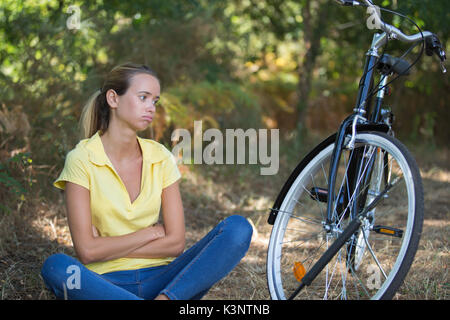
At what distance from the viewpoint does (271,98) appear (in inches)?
303

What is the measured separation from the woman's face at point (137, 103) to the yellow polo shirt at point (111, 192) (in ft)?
0.47

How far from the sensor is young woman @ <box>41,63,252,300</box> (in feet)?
6.41

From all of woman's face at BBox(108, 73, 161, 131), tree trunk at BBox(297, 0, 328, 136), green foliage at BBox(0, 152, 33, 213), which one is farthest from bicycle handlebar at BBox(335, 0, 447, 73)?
tree trunk at BBox(297, 0, 328, 136)

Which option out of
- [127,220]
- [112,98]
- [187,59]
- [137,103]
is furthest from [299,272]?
[187,59]

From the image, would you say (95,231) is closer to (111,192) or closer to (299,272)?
(111,192)

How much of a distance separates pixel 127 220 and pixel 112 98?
0.53 meters

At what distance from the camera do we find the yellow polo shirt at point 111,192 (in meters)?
2.11

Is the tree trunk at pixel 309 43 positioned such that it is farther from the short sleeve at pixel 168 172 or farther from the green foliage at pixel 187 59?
the short sleeve at pixel 168 172

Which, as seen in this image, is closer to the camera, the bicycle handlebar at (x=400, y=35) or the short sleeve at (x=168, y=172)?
the bicycle handlebar at (x=400, y=35)

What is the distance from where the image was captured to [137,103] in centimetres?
222

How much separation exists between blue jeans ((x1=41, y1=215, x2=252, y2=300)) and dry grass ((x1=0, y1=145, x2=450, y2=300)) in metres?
0.43

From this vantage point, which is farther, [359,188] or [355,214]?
[359,188]

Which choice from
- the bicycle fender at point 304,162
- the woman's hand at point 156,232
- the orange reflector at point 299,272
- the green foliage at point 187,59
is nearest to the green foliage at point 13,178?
the green foliage at point 187,59
